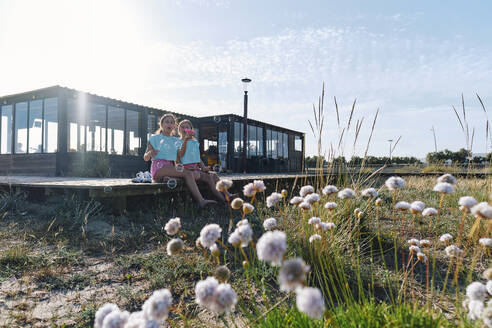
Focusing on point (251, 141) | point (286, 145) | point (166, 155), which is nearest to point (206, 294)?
point (166, 155)

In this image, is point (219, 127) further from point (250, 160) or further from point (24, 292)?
point (24, 292)

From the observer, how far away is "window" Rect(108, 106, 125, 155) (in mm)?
11781

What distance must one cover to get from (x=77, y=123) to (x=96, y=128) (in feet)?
2.26

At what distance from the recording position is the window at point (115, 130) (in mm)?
11781

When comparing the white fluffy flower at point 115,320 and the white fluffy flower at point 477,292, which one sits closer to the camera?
the white fluffy flower at point 115,320

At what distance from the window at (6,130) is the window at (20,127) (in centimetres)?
41

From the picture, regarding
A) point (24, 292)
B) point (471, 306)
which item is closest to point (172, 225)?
point (471, 306)

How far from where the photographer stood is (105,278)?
193 centimetres

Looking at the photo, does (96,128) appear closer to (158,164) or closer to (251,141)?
(251,141)

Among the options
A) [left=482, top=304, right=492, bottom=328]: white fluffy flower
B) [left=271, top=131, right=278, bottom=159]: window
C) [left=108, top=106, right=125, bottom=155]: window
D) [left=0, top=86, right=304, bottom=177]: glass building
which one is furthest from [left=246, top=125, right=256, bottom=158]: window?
[left=482, top=304, right=492, bottom=328]: white fluffy flower

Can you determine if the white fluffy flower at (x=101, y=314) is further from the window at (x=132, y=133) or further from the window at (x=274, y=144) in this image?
the window at (x=274, y=144)

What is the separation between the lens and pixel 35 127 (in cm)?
1066

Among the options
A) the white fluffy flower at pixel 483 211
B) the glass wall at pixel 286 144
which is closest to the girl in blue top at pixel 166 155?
the white fluffy flower at pixel 483 211

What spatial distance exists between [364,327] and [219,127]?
47.0ft
